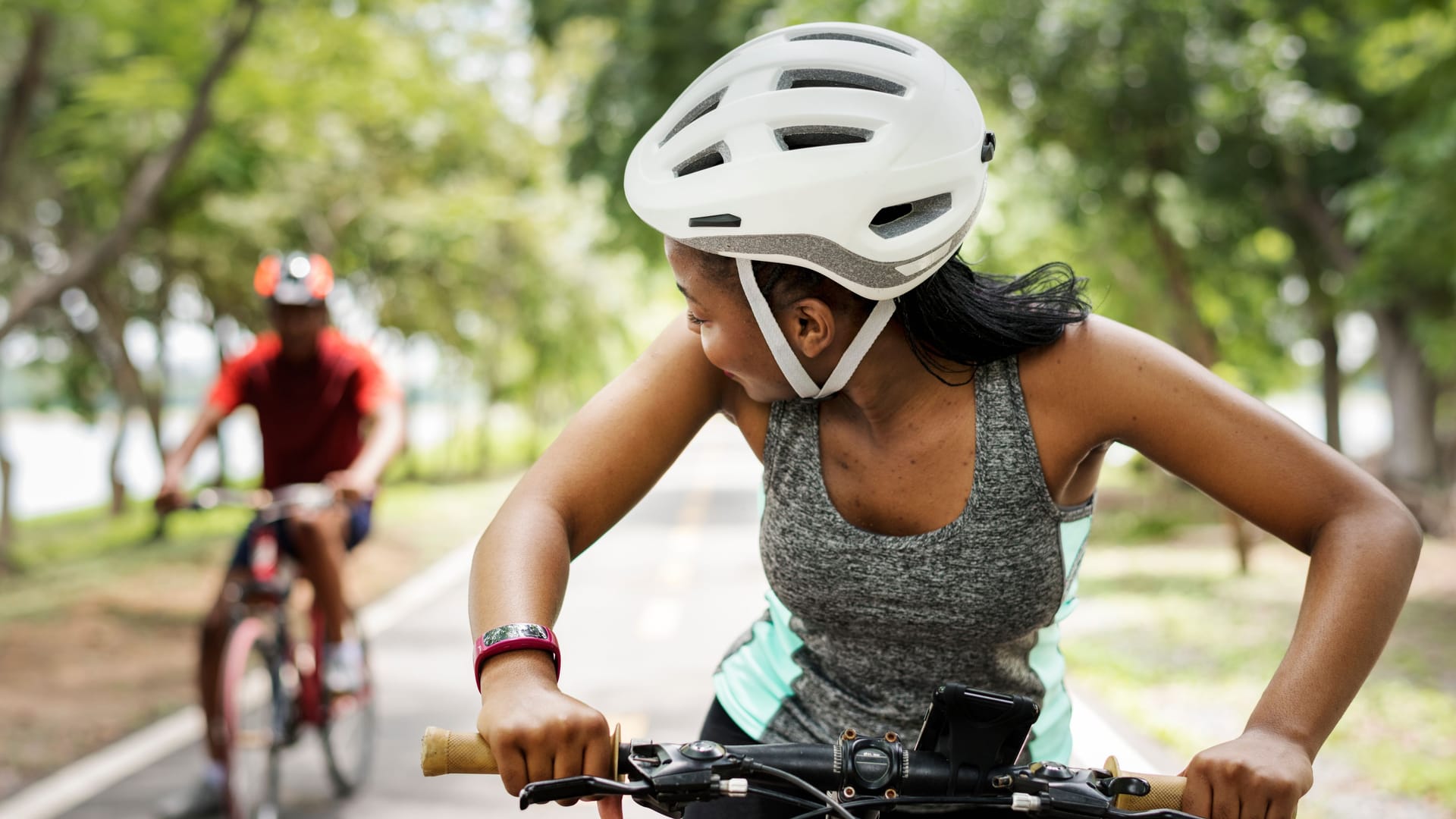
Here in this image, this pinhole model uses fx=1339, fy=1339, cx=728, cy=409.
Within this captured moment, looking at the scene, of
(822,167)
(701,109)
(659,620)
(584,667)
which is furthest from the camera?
(659,620)

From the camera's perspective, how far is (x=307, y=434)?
5.77 metres

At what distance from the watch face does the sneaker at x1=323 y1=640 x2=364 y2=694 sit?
4316 millimetres

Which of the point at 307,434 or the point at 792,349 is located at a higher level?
the point at 307,434

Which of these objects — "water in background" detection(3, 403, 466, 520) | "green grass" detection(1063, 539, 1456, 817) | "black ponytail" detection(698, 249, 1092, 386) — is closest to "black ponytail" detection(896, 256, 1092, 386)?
"black ponytail" detection(698, 249, 1092, 386)

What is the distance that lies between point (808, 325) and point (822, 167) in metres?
0.24

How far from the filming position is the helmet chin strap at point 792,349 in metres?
1.83

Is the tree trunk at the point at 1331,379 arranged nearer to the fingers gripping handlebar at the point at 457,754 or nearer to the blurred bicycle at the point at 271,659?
the blurred bicycle at the point at 271,659

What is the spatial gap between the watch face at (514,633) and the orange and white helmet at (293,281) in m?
4.02

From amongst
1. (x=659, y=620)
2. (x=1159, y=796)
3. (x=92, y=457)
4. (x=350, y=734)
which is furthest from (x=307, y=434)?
(x=92, y=457)

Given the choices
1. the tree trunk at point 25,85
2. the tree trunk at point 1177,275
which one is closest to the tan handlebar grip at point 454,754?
the tree trunk at point 25,85

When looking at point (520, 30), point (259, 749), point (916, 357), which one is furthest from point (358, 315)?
point (916, 357)

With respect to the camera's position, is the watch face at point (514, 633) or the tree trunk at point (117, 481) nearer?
the watch face at point (514, 633)

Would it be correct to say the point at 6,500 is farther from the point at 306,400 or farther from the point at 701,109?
the point at 701,109

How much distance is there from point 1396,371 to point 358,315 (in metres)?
16.6
